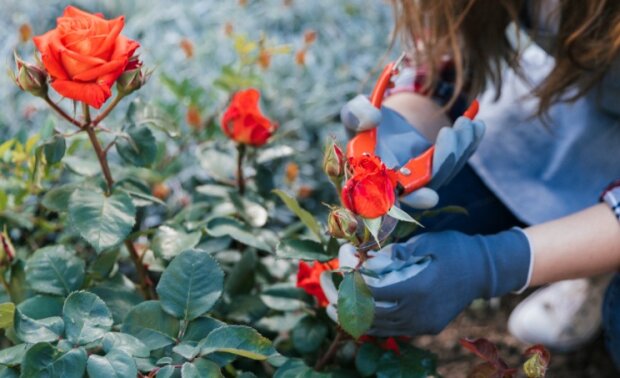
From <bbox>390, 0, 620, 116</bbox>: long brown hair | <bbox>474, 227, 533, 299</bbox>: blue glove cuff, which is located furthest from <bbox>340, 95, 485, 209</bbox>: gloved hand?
<bbox>390, 0, 620, 116</bbox>: long brown hair

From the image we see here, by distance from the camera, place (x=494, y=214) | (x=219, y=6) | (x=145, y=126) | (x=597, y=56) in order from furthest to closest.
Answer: (x=219, y=6) → (x=494, y=214) → (x=597, y=56) → (x=145, y=126)

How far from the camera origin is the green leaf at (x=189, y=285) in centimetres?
84

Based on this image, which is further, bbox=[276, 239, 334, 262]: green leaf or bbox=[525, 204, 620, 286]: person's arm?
bbox=[525, 204, 620, 286]: person's arm

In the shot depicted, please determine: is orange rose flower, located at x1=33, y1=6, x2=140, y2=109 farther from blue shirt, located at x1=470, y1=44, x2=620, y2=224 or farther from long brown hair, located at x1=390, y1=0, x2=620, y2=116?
blue shirt, located at x1=470, y1=44, x2=620, y2=224

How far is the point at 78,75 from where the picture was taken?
2.69 feet

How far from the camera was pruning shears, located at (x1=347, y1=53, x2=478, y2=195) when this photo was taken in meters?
0.90

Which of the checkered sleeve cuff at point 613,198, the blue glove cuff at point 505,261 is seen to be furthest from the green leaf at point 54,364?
the checkered sleeve cuff at point 613,198

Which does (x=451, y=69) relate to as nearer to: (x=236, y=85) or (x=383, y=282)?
(x=236, y=85)

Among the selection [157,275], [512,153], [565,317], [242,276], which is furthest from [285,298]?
[565,317]

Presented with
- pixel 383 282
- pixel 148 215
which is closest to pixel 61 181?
pixel 148 215

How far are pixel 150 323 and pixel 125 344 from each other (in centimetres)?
7

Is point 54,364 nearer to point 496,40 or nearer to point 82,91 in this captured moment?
point 82,91

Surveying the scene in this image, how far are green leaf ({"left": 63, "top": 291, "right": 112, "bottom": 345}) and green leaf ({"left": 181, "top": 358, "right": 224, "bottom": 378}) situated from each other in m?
0.09

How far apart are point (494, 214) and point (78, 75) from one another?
2.74ft
